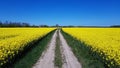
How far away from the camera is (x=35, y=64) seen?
1218 centimetres

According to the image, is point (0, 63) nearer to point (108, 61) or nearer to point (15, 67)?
point (15, 67)

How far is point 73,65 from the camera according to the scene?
11945mm

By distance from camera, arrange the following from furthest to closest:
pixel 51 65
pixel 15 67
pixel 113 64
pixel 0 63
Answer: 1. pixel 51 65
2. pixel 15 67
3. pixel 0 63
4. pixel 113 64

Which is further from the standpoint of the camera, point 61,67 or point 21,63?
point 21,63

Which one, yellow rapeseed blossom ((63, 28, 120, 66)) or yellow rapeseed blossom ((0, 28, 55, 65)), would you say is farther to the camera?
yellow rapeseed blossom ((0, 28, 55, 65))

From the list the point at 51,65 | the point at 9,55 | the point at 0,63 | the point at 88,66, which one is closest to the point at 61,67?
the point at 51,65

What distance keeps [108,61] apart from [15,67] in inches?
219

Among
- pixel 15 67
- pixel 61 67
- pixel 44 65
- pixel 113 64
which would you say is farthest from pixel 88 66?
pixel 15 67

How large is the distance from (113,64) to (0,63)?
5238 millimetres

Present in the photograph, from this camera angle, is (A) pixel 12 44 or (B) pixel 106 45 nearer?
(B) pixel 106 45

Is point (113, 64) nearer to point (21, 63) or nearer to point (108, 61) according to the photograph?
point (108, 61)

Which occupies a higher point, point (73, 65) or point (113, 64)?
point (113, 64)

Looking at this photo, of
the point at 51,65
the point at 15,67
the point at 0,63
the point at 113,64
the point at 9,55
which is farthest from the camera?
the point at 51,65

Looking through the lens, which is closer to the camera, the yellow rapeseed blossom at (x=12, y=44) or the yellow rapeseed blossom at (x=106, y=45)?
the yellow rapeseed blossom at (x=106, y=45)
